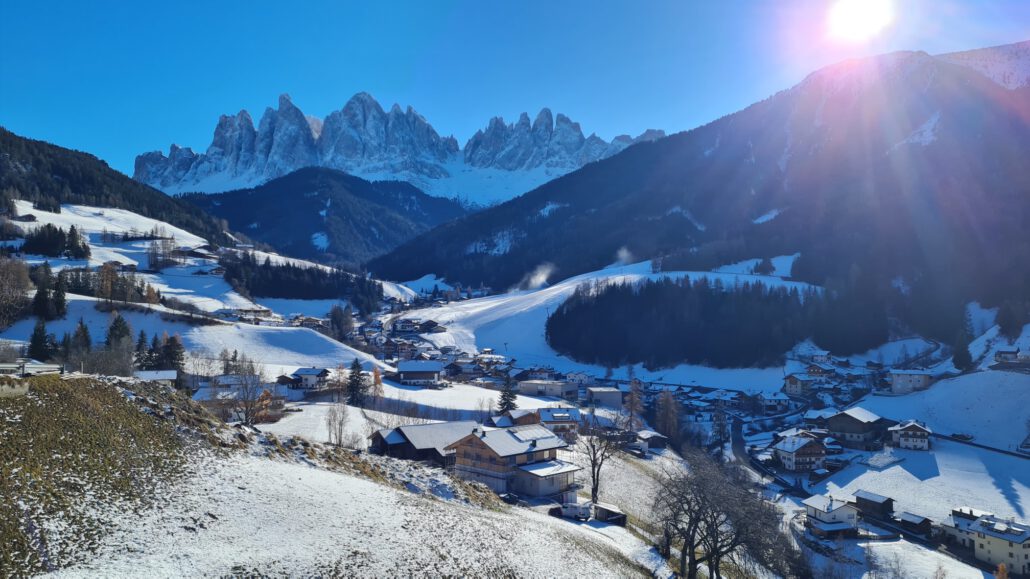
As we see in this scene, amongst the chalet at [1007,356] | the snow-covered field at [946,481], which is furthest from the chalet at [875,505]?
the chalet at [1007,356]

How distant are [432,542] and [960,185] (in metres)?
150

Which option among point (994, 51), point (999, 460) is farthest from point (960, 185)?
point (999, 460)

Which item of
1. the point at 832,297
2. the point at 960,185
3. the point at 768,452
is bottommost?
the point at 768,452

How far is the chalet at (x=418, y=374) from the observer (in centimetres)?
6512

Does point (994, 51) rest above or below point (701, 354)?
above

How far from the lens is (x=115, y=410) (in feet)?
56.1

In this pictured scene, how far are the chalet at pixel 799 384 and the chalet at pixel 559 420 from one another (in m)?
34.4

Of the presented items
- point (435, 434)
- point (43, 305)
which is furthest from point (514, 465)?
point (43, 305)

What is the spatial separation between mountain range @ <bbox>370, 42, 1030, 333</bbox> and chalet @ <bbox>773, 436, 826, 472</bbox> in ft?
214

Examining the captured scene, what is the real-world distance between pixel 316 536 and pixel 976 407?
6155cm

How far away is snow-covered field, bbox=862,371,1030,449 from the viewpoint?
49375 mm

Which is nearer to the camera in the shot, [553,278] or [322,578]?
[322,578]

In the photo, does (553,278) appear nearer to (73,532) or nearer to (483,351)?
(483,351)

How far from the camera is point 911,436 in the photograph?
163ft
